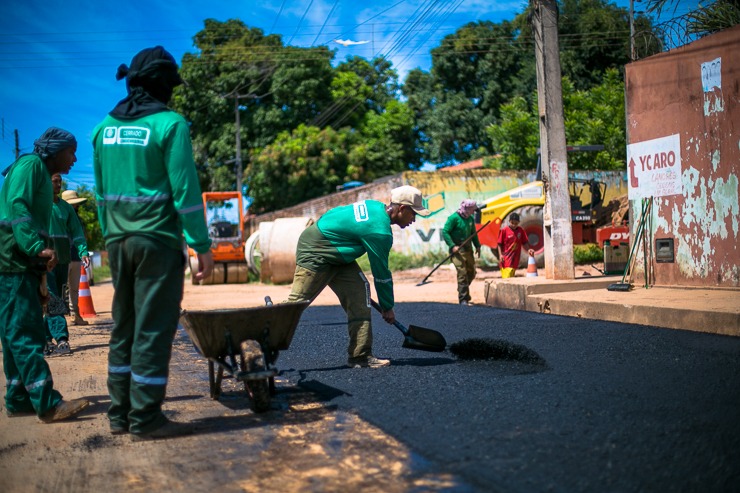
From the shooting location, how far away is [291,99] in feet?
116

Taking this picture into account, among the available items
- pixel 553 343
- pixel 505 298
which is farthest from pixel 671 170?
pixel 553 343

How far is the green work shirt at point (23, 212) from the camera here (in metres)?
4.25

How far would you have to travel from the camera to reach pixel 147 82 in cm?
379

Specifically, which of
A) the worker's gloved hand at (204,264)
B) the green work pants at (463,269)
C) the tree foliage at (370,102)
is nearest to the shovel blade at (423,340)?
the worker's gloved hand at (204,264)

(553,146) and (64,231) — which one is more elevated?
(553,146)

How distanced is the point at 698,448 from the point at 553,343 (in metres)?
3.27

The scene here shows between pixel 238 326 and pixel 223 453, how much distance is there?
0.93 metres

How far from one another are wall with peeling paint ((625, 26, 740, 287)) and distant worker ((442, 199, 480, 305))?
7.73 feet

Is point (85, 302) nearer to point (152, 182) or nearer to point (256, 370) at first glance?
point (256, 370)

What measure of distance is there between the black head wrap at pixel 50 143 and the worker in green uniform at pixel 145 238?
0.97 m

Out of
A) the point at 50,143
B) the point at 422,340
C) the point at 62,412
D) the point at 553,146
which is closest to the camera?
the point at 62,412

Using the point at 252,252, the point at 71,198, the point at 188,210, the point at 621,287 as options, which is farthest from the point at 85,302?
the point at 252,252

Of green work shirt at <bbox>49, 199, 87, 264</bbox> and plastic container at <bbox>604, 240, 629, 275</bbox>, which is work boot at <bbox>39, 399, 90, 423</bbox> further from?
→ plastic container at <bbox>604, 240, 629, 275</bbox>

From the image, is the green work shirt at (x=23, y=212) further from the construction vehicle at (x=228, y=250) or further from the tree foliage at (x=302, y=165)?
the tree foliage at (x=302, y=165)
